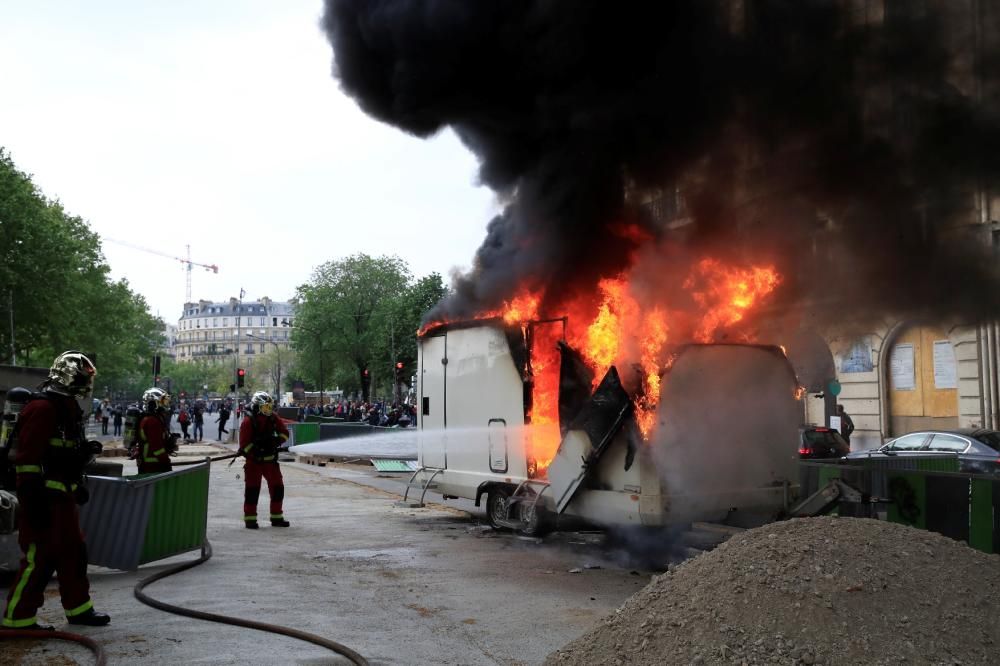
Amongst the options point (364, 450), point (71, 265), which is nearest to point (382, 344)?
point (71, 265)

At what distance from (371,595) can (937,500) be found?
4968 mm

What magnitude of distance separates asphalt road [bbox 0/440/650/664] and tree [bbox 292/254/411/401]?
49.8 m

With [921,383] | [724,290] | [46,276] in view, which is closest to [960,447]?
[724,290]

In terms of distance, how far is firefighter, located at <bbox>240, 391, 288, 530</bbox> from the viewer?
1092 cm

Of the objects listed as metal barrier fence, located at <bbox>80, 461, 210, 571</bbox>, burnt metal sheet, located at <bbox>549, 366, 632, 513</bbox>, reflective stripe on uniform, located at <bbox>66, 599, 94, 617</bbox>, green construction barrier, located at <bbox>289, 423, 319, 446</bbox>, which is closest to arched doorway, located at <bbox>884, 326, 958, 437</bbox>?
burnt metal sheet, located at <bbox>549, 366, 632, 513</bbox>

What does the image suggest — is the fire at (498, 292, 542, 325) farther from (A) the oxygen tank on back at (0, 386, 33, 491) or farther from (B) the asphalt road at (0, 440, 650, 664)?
(A) the oxygen tank on back at (0, 386, 33, 491)

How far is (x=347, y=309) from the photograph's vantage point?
61.7 m

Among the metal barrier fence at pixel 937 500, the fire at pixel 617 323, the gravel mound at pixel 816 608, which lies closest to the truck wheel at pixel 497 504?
the fire at pixel 617 323

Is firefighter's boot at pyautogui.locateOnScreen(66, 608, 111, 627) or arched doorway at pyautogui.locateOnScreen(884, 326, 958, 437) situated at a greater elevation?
arched doorway at pyautogui.locateOnScreen(884, 326, 958, 437)

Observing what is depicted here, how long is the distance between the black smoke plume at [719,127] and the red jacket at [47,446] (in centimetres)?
535

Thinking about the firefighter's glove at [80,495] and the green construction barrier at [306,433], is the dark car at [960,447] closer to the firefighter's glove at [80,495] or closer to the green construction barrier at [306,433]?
the firefighter's glove at [80,495]

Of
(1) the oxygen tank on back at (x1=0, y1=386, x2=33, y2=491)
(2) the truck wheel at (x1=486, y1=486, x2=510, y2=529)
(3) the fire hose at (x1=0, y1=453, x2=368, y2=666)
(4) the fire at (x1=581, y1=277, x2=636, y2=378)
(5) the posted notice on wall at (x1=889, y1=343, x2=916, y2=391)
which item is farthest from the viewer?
(5) the posted notice on wall at (x1=889, y1=343, x2=916, y2=391)

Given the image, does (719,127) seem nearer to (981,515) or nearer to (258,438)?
(981,515)

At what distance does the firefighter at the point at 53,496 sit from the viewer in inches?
216
